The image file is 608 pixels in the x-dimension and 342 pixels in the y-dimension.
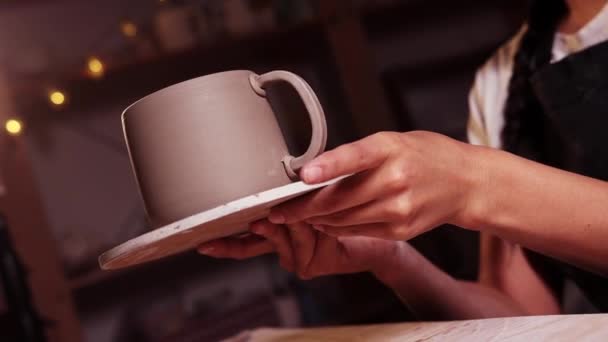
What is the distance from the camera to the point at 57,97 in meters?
1.96

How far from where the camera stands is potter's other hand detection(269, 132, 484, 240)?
19.3 inches

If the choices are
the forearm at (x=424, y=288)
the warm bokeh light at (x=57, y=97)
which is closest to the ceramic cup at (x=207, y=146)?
the forearm at (x=424, y=288)

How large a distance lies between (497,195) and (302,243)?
9.5 inches

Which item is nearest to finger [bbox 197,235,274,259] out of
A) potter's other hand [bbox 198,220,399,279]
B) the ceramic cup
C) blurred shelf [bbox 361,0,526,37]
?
potter's other hand [bbox 198,220,399,279]

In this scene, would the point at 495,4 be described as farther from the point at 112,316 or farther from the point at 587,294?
the point at 112,316

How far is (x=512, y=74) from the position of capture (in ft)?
3.50

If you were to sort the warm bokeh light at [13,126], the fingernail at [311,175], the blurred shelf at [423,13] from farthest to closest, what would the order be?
1. the blurred shelf at [423,13]
2. the warm bokeh light at [13,126]
3. the fingernail at [311,175]

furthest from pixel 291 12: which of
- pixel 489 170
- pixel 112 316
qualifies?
pixel 489 170

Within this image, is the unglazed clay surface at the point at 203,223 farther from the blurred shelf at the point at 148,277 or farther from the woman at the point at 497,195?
the blurred shelf at the point at 148,277

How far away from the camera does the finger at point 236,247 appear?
2.25 feet

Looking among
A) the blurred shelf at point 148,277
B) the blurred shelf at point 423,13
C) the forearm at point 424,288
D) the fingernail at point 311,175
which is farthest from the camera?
the blurred shelf at point 423,13

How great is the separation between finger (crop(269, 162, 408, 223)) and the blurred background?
55.7 inches

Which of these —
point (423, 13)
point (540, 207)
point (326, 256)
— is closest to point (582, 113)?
point (540, 207)

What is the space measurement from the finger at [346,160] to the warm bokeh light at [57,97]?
66.1 inches
